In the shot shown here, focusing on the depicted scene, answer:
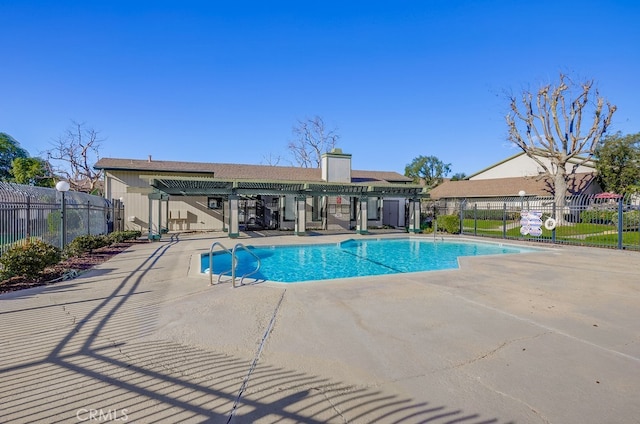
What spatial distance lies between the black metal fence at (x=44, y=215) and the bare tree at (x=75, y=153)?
59.1 feet

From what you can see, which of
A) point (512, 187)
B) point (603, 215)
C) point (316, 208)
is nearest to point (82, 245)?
point (316, 208)

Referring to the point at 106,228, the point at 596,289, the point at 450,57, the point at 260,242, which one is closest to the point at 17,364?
the point at 596,289

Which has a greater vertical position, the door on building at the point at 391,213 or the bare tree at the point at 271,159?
the bare tree at the point at 271,159

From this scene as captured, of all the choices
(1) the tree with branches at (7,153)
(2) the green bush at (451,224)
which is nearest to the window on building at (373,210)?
(2) the green bush at (451,224)

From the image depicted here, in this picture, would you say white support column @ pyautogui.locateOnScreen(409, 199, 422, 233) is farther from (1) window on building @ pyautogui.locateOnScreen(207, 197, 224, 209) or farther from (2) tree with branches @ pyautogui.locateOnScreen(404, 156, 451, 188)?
(2) tree with branches @ pyautogui.locateOnScreen(404, 156, 451, 188)

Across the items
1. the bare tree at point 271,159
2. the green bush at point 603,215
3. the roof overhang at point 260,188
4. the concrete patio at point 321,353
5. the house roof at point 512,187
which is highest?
the bare tree at point 271,159

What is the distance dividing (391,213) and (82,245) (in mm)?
19800

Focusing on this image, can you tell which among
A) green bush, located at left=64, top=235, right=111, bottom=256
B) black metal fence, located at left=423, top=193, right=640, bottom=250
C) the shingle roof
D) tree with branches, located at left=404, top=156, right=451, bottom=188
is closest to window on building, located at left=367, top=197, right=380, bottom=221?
the shingle roof

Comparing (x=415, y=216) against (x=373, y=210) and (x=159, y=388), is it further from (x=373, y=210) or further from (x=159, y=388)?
(x=159, y=388)

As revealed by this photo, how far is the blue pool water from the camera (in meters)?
10.8

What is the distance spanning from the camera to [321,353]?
372 centimetres

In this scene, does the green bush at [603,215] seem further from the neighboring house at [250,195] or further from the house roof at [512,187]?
the house roof at [512,187]

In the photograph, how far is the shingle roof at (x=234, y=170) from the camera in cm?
2036

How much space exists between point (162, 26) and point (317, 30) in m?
7.40
